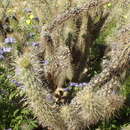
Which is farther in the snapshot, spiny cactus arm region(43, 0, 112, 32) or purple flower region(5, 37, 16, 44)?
purple flower region(5, 37, 16, 44)

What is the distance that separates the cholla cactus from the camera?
10.6 feet

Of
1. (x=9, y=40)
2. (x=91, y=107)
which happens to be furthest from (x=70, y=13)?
(x=91, y=107)

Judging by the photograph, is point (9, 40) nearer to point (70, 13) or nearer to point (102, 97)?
point (70, 13)

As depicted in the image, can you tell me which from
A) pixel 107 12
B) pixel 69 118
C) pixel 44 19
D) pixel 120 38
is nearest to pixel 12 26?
pixel 44 19

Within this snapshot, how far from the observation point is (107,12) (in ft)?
17.0

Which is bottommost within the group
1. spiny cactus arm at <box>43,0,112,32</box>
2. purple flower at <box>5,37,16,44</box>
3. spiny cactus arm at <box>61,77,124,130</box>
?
spiny cactus arm at <box>61,77,124,130</box>

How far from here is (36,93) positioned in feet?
10.4

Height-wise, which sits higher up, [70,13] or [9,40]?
[70,13]

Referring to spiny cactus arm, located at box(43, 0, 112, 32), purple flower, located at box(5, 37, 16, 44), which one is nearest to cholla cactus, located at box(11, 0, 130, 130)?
spiny cactus arm, located at box(43, 0, 112, 32)

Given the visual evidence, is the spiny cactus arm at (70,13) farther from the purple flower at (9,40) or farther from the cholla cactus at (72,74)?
the purple flower at (9,40)

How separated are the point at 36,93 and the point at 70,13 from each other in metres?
1.56

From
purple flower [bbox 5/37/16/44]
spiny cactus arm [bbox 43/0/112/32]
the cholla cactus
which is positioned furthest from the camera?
purple flower [bbox 5/37/16/44]

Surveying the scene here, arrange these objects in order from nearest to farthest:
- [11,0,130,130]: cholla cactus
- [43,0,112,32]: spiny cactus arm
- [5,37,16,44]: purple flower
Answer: [11,0,130,130]: cholla cactus, [43,0,112,32]: spiny cactus arm, [5,37,16,44]: purple flower

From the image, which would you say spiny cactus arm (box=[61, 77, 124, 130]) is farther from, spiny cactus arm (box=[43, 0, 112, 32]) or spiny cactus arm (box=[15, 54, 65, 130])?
spiny cactus arm (box=[43, 0, 112, 32])
